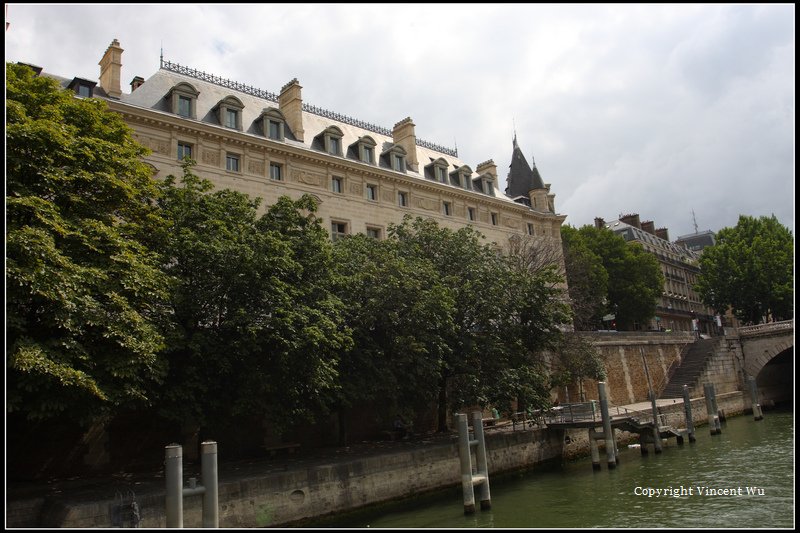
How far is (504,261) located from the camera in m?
28.8

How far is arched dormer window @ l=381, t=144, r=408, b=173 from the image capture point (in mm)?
38562

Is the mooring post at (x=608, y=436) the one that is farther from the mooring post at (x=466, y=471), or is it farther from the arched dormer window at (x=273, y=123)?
the arched dormer window at (x=273, y=123)

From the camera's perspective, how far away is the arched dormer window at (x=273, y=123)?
105 feet

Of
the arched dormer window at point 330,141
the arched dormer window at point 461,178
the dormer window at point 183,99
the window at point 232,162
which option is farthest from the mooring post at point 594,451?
the dormer window at point 183,99

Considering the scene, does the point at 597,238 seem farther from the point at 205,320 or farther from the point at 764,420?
the point at 205,320

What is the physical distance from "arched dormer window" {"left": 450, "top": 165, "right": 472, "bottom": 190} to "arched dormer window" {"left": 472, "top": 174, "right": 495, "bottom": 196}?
1407mm

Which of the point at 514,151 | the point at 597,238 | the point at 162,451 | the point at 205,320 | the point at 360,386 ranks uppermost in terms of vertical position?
the point at 514,151

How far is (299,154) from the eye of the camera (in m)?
32.4

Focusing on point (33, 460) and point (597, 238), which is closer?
point (33, 460)

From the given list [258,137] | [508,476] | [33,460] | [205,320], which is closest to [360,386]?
[205,320]

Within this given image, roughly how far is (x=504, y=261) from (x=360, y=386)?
11088 mm

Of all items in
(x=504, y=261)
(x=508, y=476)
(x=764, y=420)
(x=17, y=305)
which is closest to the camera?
(x=17, y=305)

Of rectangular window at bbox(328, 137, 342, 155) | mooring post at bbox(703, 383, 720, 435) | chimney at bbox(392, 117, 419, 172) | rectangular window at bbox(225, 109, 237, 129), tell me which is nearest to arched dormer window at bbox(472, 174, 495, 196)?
chimney at bbox(392, 117, 419, 172)

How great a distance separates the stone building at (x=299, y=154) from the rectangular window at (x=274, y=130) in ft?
0.19
